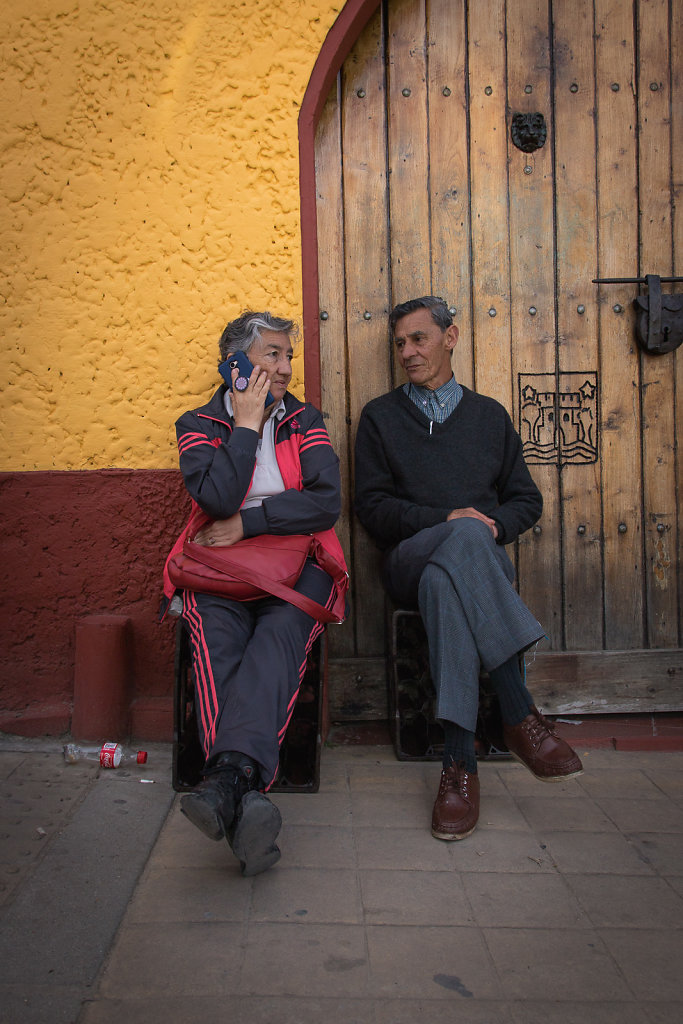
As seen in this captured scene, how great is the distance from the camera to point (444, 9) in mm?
2982

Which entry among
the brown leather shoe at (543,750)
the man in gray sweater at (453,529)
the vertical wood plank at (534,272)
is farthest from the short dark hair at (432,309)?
the brown leather shoe at (543,750)

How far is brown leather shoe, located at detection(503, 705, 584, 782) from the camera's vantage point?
7.46ft

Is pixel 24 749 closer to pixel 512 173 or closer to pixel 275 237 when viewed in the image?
pixel 275 237

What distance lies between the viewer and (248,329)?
2.57 meters

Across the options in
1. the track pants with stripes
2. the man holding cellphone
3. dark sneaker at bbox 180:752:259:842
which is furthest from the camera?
the track pants with stripes

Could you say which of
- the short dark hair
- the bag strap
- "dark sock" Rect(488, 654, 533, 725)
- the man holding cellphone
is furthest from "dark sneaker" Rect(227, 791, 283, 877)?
the short dark hair

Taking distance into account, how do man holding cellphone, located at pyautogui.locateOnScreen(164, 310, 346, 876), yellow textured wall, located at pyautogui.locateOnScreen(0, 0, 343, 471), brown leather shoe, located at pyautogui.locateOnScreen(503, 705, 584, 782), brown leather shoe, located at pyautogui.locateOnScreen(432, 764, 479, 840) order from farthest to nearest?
1. yellow textured wall, located at pyautogui.locateOnScreen(0, 0, 343, 471)
2. brown leather shoe, located at pyautogui.locateOnScreen(503, 705, 584, 782)
3. brown leather shoe, located at pyautogui.locateOnScreen(432, 764, 479, 840)
4. man holding cellphone, located at pyautogui.locateOnScreen(164, 310, 346, 876)

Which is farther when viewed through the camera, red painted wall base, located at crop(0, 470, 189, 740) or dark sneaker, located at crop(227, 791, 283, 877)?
red painted wall base, located at crop(0, 470, 189, 740)

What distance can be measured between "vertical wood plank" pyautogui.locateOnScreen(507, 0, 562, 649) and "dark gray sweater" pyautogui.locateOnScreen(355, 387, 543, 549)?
270mm

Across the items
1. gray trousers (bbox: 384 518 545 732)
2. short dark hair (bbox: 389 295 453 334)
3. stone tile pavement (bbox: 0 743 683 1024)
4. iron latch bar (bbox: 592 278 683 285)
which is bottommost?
stone tile pavement (bbox: 0 743 683 1024)

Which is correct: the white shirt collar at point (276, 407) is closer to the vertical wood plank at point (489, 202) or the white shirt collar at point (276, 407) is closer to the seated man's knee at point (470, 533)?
Result: the seated man's knee at point (470, 533)

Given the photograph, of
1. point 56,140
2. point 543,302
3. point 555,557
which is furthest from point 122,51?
point 555,557

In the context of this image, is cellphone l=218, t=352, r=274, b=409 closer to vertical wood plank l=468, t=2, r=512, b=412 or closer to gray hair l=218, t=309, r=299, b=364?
gray hair l=218, t=309, r=299, b=364

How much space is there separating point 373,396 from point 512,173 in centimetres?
97
